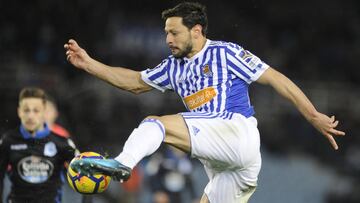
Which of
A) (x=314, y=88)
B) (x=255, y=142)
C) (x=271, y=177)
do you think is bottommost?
(x=271, y=177)

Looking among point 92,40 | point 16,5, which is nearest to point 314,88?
point 92,40

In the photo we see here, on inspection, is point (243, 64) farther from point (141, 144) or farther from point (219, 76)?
point (141, 144)

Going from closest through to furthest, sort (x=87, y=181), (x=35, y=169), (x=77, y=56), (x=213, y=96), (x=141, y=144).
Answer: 1. (x=141, y=144)
2. (x=87, y=181)
3. (x=213, y=96)
4. (x=77, y=56)
5. (x=35, y=169)

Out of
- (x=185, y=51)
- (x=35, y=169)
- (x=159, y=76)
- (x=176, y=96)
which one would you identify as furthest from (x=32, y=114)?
(x=176, y=96)

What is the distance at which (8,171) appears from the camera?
7543mm

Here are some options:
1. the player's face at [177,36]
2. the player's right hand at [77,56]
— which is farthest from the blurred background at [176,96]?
the player's face at [177,36]

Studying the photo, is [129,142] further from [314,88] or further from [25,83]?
[314,88]

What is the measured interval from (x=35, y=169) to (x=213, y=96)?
79.3 inches

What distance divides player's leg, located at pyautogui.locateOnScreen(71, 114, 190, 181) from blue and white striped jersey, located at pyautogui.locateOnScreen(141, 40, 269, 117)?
18.5 inches

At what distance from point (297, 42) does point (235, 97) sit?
9244 mm

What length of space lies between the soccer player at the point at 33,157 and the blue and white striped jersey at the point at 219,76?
5.08ft

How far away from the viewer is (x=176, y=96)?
13.3m

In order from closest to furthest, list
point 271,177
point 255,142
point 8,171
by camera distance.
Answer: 1. point 255,142
2. point 8,171
3. point 271,177

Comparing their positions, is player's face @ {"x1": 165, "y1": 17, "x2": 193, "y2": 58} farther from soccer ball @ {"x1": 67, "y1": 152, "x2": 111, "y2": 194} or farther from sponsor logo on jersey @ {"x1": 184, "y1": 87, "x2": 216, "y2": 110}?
soccer ball @ {"x1": 67, "y1": 152, "x2": 111, "y2": 194}
